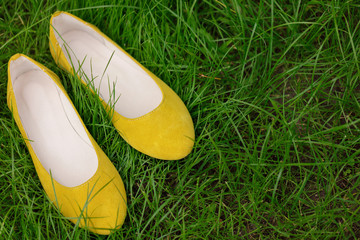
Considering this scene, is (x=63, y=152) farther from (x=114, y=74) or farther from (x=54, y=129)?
(x=114, y=74)

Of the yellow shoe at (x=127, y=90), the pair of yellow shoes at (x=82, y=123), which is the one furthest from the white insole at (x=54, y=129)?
the yellow shoe at (x=127, y=90)

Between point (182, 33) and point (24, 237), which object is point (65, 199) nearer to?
point (24, 237)

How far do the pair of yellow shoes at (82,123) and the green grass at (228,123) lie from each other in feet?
0.17

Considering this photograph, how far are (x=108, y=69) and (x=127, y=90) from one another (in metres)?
0.13

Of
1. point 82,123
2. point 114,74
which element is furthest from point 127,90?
point 82,123

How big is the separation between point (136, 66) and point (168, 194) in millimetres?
505

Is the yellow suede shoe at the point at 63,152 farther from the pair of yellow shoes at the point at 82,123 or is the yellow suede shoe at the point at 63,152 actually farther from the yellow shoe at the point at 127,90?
the yellow shoe at the point at 127,90

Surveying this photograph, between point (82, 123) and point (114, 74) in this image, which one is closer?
point (82, 123)

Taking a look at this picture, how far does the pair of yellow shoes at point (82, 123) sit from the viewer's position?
1330 millimetres

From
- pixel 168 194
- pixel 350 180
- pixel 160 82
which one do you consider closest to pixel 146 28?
pixel 160 82

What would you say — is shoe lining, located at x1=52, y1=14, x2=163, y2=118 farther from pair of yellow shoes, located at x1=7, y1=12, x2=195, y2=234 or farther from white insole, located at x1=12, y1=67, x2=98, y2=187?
white insole, located at x1=12, y1=67, x2=98, y2=187

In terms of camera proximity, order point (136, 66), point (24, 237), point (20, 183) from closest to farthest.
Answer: point (24, 237) → point (20, 183) → point (136, 66)

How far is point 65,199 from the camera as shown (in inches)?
52.5

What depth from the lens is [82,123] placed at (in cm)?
144
